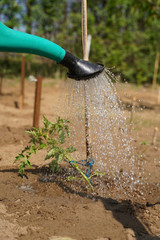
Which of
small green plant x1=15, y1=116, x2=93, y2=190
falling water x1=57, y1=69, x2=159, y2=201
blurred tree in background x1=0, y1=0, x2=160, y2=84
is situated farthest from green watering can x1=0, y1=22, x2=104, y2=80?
blurred tree in background x1=0, y1=0, x2=160, y2=84

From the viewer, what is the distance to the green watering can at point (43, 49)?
1782 millimetres

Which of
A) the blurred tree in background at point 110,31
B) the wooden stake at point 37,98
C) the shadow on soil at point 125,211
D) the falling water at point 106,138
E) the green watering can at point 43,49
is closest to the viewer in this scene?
the green watering can at point 43,49

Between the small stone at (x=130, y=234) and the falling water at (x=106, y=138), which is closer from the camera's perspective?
the small stone at (x=130, y=234)

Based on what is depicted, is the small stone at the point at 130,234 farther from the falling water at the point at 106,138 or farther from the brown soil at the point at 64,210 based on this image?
the falling water at the point at 106,138

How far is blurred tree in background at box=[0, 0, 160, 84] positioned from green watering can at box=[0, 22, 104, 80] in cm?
968

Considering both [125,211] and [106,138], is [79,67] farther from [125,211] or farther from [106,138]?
[106,138]

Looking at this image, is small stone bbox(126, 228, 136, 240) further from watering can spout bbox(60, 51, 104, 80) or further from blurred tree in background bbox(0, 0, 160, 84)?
blurred tree in background bbox(0, 0, 160, 84)

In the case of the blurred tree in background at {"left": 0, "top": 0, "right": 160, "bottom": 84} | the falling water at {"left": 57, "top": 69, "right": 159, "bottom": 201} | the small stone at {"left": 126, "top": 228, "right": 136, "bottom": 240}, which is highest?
the blurred tree in background at {"left": 0, "top": 0, "right": 160, "bottom": 84}

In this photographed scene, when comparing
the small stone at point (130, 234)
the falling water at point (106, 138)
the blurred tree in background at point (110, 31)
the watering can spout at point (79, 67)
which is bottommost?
the small stone at point (130, 234)

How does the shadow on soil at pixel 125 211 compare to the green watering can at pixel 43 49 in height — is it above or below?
below

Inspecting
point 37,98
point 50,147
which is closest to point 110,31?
point 37,98

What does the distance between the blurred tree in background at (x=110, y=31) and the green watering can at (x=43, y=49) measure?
9679 millimetres

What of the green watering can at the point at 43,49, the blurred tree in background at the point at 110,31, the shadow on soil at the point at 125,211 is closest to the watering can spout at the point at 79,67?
the green watering can at the point at 43,49

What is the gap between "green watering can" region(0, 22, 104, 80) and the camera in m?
1.78
